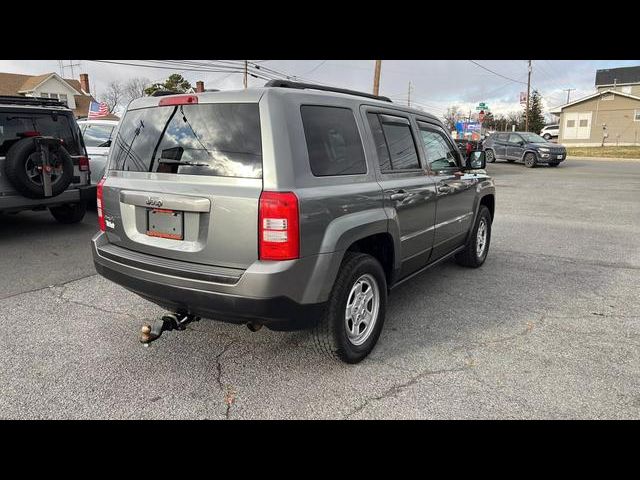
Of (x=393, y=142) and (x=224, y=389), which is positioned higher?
(x=393, y=142)

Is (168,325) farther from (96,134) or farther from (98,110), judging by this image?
(98,110)

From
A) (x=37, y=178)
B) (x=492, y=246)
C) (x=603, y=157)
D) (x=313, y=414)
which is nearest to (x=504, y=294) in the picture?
(x=492, y=246)

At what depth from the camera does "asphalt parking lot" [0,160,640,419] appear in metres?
2.81

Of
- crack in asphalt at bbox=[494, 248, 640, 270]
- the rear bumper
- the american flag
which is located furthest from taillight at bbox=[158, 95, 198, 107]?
the american flag

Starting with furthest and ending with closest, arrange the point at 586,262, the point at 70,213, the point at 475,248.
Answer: the point at 70,213, the point at 586,262, the point at 475,248

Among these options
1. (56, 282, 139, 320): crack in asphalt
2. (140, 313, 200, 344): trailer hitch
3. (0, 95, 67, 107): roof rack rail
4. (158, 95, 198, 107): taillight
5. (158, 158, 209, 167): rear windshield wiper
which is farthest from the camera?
(0, 95, 67, 107): roof rack rail

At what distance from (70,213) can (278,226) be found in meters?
6.82

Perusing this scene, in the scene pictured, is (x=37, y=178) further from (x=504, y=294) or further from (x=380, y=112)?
(x=504, y=294)

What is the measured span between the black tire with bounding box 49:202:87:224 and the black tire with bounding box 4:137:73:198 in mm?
1162

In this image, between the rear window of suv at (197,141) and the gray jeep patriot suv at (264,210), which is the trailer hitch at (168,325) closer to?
the gray jeep patriot suv at (264,210)

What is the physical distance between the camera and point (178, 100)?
306cm

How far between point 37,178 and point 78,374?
15.0ft

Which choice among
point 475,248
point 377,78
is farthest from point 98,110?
point 475,248

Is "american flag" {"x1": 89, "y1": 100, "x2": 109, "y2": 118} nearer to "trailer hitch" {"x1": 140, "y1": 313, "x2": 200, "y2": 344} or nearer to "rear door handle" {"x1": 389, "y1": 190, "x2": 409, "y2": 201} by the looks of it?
"trailer hitch" {"x1": 140, "y1": 313, "x2": 200, "y2": 344}
